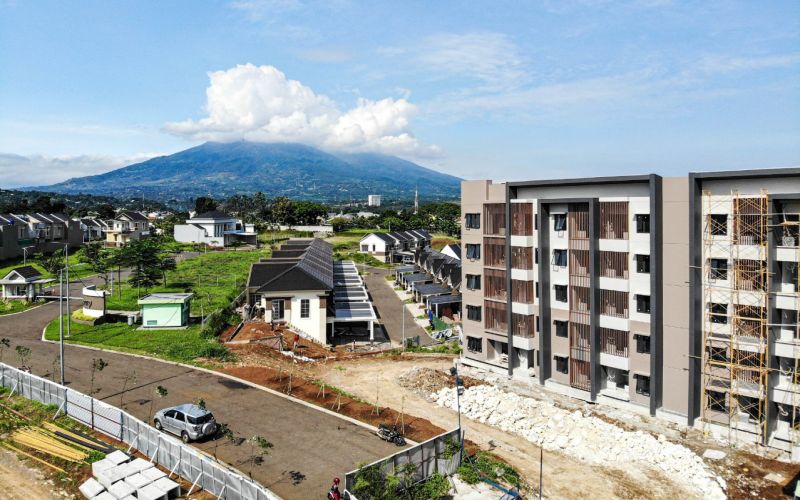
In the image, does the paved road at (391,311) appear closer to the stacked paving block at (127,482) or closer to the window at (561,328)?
the window at (561,328)

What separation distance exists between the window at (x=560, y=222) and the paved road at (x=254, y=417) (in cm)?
1590

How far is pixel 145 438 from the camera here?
780 inches

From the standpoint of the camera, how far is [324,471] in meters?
19.8

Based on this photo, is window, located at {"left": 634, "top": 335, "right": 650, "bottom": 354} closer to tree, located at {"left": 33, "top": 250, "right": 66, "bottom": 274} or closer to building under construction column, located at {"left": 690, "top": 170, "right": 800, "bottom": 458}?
building under construction column, located at {"left": 690, "top": 170, "right": 800, "bottom": 458}

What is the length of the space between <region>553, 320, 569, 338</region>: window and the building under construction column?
6651 mm

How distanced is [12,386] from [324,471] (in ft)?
57.5

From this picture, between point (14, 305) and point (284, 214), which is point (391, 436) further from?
point (284, 214)

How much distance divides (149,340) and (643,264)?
31.6 metres

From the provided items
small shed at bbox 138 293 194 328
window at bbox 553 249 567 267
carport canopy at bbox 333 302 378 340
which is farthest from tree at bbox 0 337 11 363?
window at bbox 553 249 567 267

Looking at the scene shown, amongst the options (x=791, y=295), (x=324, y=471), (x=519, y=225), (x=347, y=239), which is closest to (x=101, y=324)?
(x=324, y=471)

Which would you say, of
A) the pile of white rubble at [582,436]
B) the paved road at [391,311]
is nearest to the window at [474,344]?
the pile of white rubble at [582,436]

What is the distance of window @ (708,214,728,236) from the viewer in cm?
2520

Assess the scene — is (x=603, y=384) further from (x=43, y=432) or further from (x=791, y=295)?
(x=43, y=432)

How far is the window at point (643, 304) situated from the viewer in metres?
27.3
